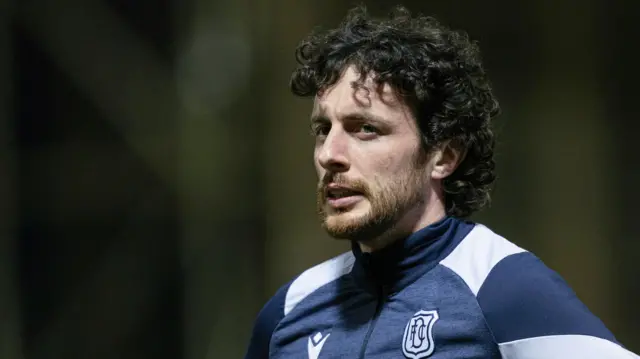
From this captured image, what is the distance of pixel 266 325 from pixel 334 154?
0.40 meters

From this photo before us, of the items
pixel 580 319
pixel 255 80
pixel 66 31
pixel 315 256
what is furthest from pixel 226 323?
pixel 580 319

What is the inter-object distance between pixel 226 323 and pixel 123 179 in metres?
0.61

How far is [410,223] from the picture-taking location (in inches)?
68.1

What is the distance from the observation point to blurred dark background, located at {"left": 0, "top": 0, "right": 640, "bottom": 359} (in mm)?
3176

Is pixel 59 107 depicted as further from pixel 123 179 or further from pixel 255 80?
pixel 255 80

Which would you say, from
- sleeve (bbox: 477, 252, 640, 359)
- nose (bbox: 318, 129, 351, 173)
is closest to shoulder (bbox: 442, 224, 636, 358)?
sleeve (bbox: 477, 252, 640, 359)

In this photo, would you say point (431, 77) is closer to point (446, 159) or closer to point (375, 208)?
point (446, 159)

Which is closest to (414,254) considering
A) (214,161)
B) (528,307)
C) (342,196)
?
(342,196)

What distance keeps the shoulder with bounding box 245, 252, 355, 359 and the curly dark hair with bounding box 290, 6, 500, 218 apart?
0.79ft

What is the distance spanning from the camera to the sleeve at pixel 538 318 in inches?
56.6

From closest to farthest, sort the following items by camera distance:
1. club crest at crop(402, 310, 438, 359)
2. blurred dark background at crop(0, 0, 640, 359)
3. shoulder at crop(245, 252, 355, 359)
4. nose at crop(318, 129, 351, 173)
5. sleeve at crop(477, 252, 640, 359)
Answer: sleeve at crop(477, 252, 640, 359) → club crest at crop(402, 310, 438, 359) → nose at crop(318, 129, 351, 173) → shoulder at crop(245, 252, 355, 359) → blurred dark background at crop(0, 0, 640, 359)

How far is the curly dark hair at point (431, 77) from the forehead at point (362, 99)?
0.01 m

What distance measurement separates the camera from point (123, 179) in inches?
132

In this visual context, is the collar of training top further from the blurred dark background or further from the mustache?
the blurred dark background
